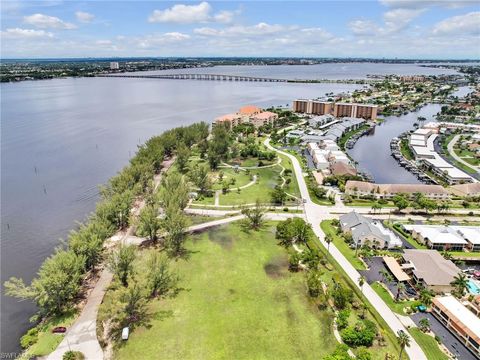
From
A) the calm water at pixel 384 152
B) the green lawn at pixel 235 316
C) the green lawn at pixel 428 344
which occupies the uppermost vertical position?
the green lawn at pixel 235 316

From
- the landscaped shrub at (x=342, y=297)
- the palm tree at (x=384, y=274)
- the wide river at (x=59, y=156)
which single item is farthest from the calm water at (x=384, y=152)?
the landscaped shrub at (x=342, y=297)

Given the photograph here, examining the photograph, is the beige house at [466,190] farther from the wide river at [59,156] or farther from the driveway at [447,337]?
the driveway at [447,337]

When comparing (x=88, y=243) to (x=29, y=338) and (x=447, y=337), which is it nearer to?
(x=29, y=338)

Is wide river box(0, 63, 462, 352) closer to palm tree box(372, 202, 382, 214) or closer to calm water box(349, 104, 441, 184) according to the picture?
calm water box(349, 104, 441, 184)

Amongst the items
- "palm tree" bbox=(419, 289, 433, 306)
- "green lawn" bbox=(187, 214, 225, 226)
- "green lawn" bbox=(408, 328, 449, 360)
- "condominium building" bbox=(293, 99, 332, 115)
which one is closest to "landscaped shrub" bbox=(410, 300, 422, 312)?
"palm tree" bbox=(419, 289, 433, 306)

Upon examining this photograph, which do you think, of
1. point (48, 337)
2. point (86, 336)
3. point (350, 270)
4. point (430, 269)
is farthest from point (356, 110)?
point (48, 337)

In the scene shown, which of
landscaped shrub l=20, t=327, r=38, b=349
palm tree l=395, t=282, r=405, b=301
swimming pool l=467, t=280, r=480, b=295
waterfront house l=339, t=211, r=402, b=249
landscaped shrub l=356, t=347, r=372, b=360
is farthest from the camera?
waterfront house l=339, t=211, r=402, b=249
